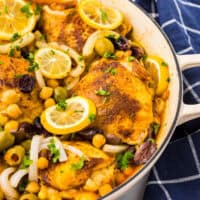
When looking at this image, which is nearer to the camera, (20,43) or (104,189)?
(104,189)

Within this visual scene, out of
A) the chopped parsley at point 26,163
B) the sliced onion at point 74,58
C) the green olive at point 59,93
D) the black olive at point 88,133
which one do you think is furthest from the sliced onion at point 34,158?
the sliced onion at point 74,58

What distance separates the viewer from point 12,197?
109 inches

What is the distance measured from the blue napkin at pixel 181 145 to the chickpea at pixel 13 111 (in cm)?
93

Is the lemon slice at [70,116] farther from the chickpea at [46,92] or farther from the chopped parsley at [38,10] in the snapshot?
the chopped parsley at [38,10]

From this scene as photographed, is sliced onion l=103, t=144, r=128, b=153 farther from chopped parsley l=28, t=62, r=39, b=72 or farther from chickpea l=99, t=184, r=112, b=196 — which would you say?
chopped parsley l=28, t=62, r=39, b=72

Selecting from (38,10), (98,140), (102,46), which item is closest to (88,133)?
(98,140)

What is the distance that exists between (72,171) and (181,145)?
92 cm

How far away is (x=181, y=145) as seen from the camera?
3420 mm

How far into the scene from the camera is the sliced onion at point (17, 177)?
2.76m

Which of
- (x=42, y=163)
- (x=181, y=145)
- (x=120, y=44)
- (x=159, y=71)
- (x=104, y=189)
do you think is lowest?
(x=181, y=145)

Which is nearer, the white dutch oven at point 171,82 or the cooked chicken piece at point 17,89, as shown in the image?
the white dutch oven at point 171,82

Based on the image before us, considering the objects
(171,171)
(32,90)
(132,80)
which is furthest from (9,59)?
(171,171)

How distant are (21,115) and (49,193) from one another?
512 millimetres

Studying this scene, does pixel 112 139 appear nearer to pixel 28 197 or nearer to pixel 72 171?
pixel 72 171
